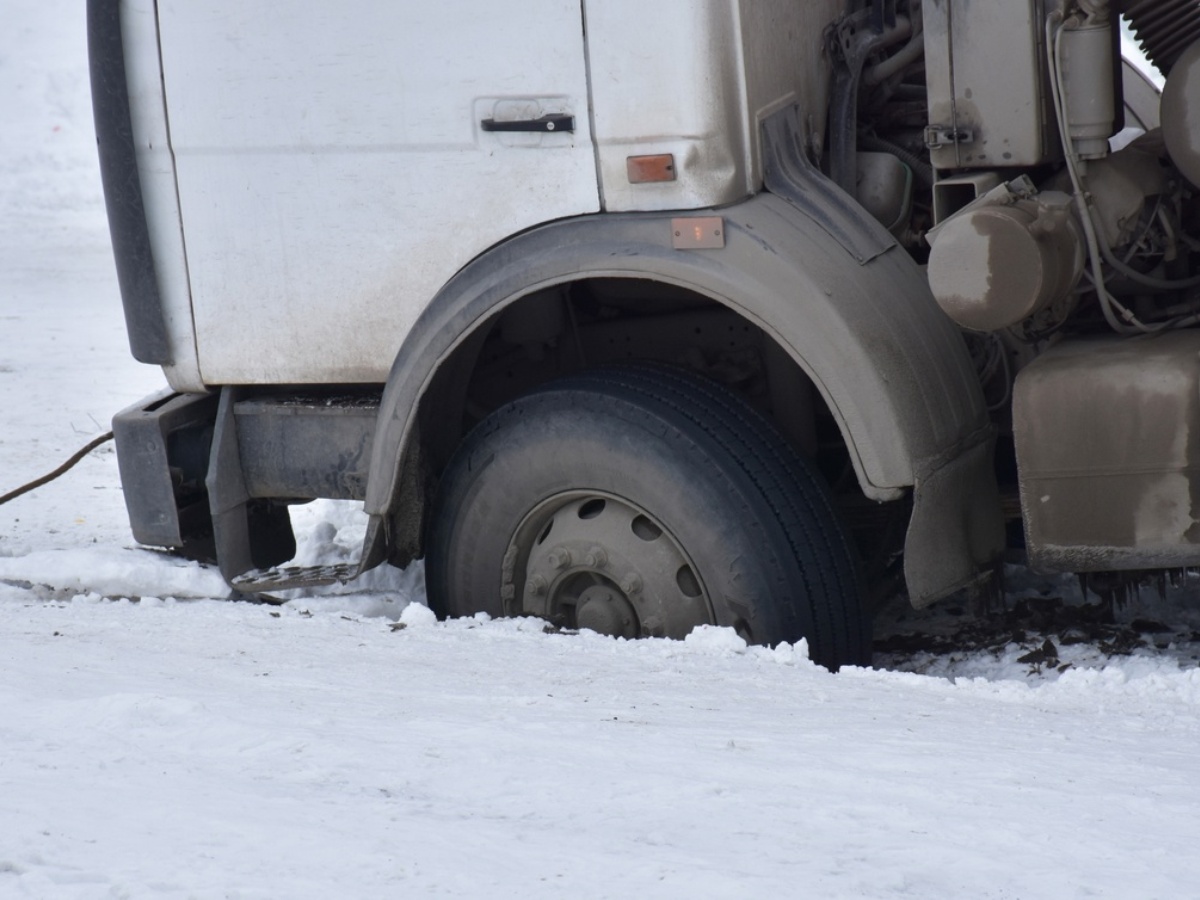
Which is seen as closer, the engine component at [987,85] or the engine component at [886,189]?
the engine component at [987,85]

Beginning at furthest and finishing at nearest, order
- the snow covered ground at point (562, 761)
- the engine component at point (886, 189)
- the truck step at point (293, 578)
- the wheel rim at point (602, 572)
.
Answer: the truck step at point (293, 578)
the engine component at point (886, 189)
the wheel rim at point (602, 572)
the snow covered ground at point (562, 761)

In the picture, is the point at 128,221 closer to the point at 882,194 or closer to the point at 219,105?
the point at 219,105

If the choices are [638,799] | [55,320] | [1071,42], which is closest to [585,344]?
[1071,42]

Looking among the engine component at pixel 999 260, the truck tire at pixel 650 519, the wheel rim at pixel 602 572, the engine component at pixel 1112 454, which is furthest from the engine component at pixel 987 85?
the wheel rim at pixel 602 572

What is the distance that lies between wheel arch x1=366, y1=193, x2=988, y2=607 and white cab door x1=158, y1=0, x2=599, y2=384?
0.34 feet

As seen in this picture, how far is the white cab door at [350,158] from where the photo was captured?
3189 millimetres

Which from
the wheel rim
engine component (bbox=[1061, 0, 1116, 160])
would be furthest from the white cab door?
engine component (bbox=[1061, 0, 1116, 160])

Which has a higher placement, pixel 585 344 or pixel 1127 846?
pixel 585 344

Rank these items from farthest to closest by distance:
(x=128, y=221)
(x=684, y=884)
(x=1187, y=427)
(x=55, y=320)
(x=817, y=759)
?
(x=55, y=320), (x=128, y=221), (x=1187, y=427), (x=817, y=759), (x=684, y=884)

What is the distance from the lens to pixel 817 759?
248 centimetres

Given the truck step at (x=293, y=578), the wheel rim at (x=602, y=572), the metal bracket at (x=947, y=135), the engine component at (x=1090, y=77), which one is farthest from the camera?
the truck step at (x=293, y=578)

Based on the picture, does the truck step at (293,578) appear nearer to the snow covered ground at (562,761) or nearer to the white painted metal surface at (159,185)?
the snow covered ground at (562,761)

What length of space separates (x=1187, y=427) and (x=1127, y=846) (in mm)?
1052

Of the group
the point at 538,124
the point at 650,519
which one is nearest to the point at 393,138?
the point at 538,124
